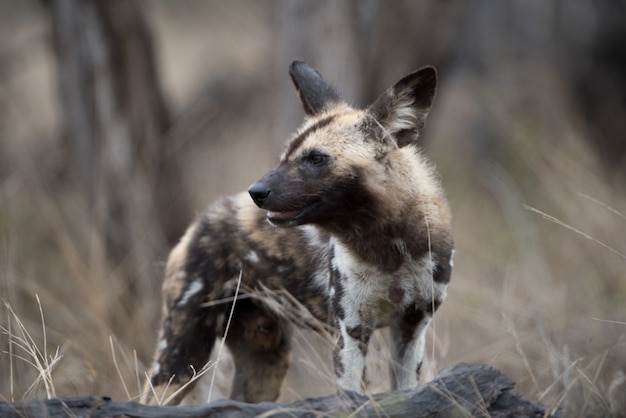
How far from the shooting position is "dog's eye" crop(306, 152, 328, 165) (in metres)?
3.99


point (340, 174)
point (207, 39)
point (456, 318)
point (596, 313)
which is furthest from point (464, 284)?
point (207, 39)

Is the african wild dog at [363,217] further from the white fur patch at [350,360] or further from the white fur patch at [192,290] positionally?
the white fur patch at [192,290]

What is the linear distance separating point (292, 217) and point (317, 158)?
0.30m

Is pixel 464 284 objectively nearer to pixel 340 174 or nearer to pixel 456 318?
pixel 456 318

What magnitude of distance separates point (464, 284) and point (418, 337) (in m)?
2.88

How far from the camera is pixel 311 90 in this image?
443 centimetres

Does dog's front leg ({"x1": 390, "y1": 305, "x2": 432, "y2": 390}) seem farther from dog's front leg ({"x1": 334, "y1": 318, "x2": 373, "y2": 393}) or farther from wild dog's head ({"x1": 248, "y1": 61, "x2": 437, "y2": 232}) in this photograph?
wild dog's head ({"x1": 248, "y1": 61, "x2": 437, "y2": 232})

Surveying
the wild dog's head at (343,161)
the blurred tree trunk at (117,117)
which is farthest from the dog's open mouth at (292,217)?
the blurred tree trunk at (117,117)

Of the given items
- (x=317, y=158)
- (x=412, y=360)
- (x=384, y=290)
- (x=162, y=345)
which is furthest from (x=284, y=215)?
(x=162, y=345)

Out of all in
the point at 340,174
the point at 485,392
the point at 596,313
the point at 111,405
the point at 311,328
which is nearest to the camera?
the point at 111,405

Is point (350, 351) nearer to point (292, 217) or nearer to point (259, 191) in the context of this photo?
point (292, 217)

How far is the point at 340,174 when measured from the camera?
3.96 metres

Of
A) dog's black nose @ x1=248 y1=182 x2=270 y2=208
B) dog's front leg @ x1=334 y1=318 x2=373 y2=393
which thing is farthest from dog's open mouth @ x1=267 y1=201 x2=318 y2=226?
dog's front leg @ x1=334 y1=318 x2=373 y2=393

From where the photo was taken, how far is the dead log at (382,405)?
3.17m
